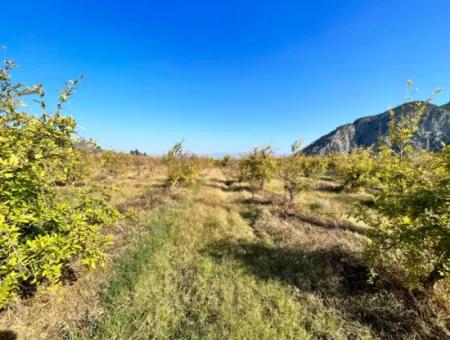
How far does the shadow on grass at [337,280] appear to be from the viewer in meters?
3.58

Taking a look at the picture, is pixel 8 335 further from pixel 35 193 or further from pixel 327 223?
pixel 327 223

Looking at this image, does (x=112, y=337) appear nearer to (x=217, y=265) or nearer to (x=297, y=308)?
(x=217, y=265)

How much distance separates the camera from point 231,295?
4164 mm

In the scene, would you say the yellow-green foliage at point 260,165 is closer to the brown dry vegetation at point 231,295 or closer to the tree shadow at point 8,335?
the brown dry vegetation at point 231,295

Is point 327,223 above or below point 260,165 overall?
below

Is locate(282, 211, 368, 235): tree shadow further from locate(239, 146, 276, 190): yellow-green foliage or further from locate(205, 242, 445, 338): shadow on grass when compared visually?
locate(239, 146, 276, 190): yellow-green foliage

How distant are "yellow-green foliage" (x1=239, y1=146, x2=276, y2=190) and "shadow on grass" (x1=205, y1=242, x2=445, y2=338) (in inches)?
280

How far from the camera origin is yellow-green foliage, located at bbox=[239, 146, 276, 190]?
42.2ft

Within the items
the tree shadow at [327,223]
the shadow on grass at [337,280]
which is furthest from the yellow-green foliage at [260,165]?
the shadow on grass at [337,280]

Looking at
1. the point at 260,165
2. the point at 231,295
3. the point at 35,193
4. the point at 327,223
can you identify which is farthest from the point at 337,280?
the point at 260,165

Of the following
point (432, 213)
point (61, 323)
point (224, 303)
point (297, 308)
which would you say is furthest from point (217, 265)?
point (432, 213)

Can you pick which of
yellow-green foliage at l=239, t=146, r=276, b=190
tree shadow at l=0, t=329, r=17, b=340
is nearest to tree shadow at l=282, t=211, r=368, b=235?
yellow-green foliage at l=239, t=146, r=276, b=190

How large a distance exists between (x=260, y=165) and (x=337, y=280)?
8814 millimetres

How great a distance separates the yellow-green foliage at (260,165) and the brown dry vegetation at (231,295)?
20.1 ft
